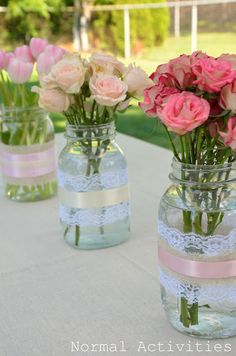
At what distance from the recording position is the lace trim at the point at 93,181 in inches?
40.1

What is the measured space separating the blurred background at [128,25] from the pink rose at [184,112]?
8105mm

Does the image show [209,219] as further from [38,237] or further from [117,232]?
[38,237]

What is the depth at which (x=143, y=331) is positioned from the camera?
0.75 m

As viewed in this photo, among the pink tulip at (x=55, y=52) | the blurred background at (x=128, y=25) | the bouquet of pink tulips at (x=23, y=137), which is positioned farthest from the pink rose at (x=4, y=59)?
the blurred background at (x=128, y=25)

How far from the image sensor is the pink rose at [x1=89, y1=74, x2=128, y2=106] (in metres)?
0.89

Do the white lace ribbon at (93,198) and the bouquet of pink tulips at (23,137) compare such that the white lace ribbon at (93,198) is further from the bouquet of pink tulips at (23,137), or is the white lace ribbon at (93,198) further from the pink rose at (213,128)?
the pink rose at (213,128)

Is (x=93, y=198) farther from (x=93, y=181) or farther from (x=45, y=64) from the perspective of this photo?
(x=45, y=64)

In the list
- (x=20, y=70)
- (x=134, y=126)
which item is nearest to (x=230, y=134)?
(x=20, y=70)

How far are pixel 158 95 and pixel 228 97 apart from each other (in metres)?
0.09

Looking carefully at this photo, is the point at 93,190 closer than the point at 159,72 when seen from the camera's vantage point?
No

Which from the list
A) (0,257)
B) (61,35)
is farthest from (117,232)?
(61,35)

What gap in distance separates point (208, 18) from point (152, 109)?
31.0ft

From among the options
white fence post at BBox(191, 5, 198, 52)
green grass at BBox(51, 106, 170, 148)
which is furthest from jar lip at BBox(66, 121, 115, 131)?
white fence post at BBox(191, 5, 198, 52)

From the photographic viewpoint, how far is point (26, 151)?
128 cm
